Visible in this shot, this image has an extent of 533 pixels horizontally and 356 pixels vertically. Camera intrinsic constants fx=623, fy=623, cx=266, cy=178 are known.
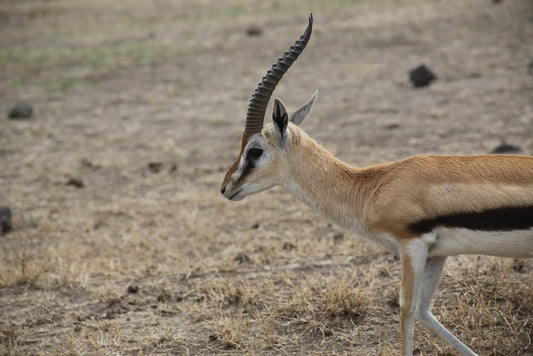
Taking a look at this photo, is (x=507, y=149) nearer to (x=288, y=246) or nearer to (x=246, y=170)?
(x=288, y=246)

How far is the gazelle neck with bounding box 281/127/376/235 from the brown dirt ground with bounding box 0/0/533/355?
0.94 metres

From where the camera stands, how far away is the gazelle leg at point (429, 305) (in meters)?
4.46

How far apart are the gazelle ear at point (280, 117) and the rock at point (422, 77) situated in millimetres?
9828

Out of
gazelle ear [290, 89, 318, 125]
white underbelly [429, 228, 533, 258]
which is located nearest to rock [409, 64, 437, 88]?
gazelle ear [290, 89, 318, 125]

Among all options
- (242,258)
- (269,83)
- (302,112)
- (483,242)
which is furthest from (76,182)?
(483,242)

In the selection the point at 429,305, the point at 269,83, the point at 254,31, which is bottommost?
the point at 254,31

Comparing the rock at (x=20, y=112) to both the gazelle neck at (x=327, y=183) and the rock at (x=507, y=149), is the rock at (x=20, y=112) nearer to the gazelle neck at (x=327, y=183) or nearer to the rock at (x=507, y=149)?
the rock at (x=507, y=149)

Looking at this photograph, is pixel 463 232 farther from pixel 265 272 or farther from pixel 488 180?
pixel 265 272

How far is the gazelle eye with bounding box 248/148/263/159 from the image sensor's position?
16.8 feet

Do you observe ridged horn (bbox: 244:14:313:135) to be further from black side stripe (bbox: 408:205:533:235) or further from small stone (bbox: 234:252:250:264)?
small stone (bbox: 234:252:250:264)

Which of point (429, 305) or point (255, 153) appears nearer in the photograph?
point (429, 305)

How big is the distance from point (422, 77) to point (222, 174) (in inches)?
234

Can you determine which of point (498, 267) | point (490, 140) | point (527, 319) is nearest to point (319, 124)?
point (490, 140)

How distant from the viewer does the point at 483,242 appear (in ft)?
13.6
